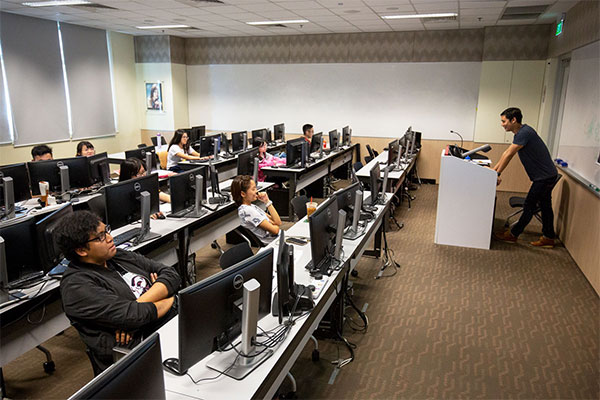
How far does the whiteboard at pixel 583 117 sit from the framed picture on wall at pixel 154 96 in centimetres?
955

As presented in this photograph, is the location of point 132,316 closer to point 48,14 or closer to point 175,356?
point 175,356

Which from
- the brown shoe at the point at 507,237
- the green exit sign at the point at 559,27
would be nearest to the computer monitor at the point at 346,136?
the green exit sign at the point at 559,27

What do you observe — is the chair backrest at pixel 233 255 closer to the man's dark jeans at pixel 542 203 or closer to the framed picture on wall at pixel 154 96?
the man's dark jeans at pixel 542 203

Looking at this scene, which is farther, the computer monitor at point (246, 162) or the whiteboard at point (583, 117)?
the computer monitor at point (246, 162)

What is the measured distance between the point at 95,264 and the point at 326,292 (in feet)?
4.61

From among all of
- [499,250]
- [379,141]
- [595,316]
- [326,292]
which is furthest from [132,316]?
[379,141]

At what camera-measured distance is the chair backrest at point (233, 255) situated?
2.69 metres

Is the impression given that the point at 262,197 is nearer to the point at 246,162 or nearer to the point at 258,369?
the point at 246,162

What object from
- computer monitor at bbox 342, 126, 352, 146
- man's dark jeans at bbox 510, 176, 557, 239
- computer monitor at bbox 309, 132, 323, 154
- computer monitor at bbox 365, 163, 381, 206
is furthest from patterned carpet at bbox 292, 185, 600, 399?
computer monitor at bbox 342, 126, 352, 146

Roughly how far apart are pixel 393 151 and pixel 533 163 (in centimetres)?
212

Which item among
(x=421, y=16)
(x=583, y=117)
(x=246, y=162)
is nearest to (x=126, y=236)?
(x=246, y=162)

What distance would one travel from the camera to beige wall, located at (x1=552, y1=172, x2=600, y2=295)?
4707 millimetres

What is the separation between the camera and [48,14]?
27.6 ft

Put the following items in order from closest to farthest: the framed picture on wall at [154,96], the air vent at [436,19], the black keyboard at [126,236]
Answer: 1. the black keyboard at [126,236]
2. the air vent at [436,19]
3. the framed picture on wall at [154,96]
